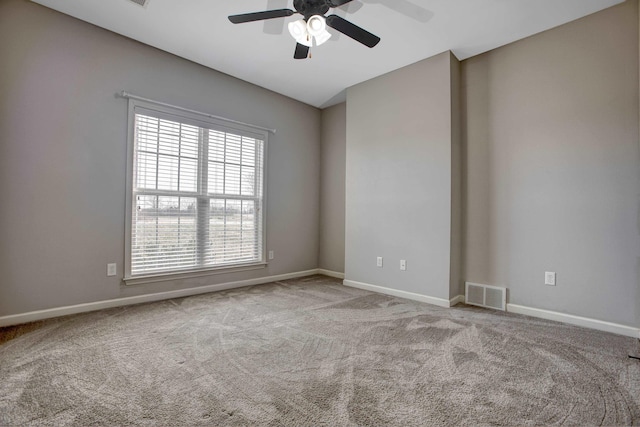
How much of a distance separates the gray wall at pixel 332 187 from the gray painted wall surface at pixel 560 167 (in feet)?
6.30

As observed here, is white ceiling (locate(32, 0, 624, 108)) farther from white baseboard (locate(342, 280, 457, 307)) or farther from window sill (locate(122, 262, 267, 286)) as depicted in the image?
white baseboard (locate(342, 280, 457, 307))

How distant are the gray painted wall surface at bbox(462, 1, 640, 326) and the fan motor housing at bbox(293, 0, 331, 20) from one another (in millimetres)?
2165

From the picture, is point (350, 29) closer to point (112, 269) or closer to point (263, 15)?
point (263, 15)

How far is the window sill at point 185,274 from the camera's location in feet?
10.4

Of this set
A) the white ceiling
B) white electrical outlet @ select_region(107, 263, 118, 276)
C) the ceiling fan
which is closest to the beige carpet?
white electrical outlet @ select_region(107, 263, 118, 276)

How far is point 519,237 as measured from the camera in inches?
122

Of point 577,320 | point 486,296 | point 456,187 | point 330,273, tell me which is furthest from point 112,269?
point 577,320

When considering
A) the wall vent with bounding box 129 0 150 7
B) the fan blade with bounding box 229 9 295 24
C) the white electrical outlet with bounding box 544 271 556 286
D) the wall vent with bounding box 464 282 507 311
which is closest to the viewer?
the fan blade with bounding box 229 9 295 24

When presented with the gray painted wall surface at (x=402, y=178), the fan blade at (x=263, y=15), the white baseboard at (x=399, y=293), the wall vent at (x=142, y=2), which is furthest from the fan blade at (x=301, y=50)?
the white baseboard at (x=399, y=293)

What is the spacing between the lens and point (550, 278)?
2902mm

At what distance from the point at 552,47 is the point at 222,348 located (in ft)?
13.2

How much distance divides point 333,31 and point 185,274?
123 inches

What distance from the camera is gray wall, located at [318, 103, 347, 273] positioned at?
15.9 ft

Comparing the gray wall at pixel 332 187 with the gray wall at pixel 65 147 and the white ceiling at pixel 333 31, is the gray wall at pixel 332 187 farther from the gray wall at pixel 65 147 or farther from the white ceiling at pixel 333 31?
the gray wall at pixel 65 147
